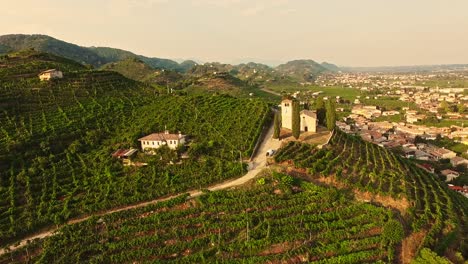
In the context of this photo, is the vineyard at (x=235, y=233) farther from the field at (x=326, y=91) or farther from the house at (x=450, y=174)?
the field at (x=326, y=91)

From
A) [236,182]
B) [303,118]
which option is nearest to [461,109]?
[303,118]

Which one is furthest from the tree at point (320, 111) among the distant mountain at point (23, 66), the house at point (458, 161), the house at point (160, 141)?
the distant mountain at point (23, 66)

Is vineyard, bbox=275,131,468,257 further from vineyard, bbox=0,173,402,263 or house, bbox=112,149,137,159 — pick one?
A: house, bbox=112,149,137,159

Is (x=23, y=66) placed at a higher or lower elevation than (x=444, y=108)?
higher

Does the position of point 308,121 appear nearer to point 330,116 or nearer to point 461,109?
point 330,116

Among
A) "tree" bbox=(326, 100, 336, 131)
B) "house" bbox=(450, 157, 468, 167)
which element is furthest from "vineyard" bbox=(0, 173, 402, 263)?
"house" bbox=(450, 157, 468, 167)

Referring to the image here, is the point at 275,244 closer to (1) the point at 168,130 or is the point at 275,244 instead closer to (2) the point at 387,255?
(2) the point at 387,255
